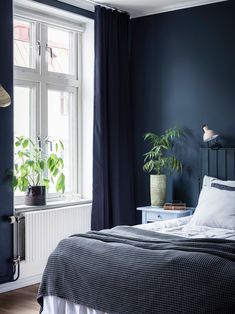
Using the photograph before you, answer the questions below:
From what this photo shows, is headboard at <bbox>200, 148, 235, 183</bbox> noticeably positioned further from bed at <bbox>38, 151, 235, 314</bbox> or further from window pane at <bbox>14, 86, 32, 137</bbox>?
window pane at <bbox>14, 86, 32, 137</bbox>

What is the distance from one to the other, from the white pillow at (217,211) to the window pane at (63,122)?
67.1 inches

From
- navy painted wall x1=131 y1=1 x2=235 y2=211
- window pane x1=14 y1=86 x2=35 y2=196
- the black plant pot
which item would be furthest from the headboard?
window pane x1=14 y1=86 x2=35 y2=196

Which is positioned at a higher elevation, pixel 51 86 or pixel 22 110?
pixel 51 86

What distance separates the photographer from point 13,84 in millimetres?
4586

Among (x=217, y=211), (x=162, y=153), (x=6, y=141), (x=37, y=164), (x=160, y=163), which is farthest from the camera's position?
(x=162, y=153)

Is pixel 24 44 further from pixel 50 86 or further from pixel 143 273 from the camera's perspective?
pixel 143 273

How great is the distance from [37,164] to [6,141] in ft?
1.40

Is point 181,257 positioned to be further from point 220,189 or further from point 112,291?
point 220,189

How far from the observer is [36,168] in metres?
4.83

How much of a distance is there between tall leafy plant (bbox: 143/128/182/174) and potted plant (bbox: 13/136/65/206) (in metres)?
0.96

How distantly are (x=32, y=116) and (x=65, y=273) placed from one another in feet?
6.96

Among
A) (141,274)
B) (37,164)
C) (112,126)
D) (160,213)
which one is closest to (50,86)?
(112,126)

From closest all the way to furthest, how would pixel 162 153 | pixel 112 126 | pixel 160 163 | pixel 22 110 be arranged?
pixel 22 110 → pixel 160 163 → pixel 112 126 → pixel 162 153

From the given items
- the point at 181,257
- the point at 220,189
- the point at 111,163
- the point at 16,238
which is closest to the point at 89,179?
the point at 111,163
